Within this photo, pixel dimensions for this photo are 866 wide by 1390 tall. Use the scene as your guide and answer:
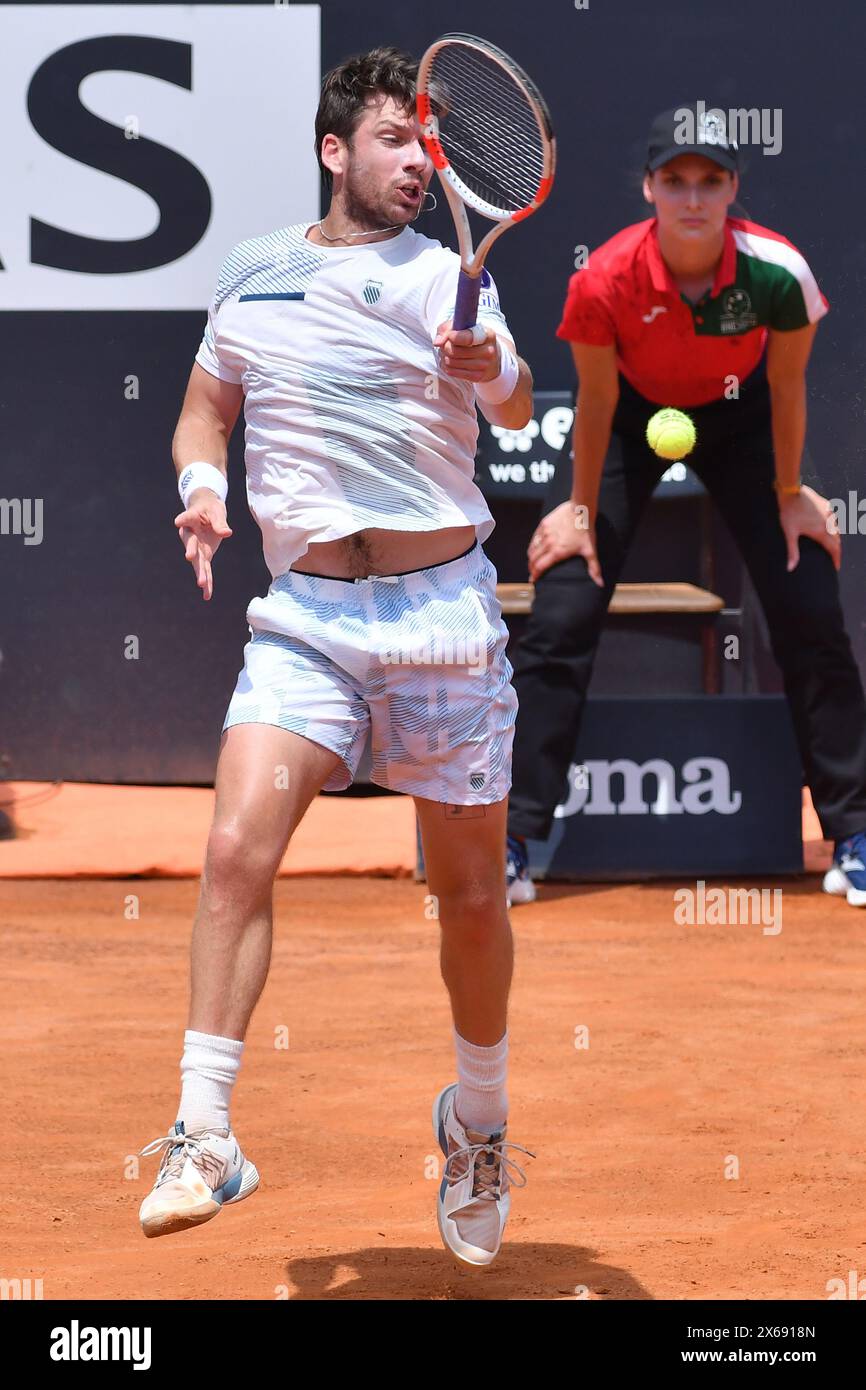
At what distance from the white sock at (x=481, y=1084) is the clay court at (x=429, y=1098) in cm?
22

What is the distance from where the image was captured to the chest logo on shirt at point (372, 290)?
2678mm

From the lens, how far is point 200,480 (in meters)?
2.68

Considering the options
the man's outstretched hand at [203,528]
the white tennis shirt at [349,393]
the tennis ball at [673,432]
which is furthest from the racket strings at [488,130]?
the tennis ball at [673,432]

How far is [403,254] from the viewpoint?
273cm

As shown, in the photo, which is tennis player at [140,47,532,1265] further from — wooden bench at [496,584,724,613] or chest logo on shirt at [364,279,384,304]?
wooden bench at [496,584,724,613]

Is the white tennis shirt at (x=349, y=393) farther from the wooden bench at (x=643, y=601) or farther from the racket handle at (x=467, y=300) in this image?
the wooden bench at (x=643, y=601)

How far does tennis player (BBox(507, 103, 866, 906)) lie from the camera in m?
5.22

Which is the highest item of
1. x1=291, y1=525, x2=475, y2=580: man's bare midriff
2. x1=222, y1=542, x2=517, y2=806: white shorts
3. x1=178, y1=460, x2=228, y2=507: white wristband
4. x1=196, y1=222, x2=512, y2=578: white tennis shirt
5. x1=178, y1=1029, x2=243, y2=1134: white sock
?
x1=196, y1=222, x2=512, y2=578: white tennis shirt

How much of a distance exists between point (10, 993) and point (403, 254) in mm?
2474

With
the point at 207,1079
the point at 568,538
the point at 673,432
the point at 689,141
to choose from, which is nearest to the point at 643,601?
the point at 568,538

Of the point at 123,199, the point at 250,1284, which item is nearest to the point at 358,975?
the point at 250,1284

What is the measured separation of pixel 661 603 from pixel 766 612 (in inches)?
40.8

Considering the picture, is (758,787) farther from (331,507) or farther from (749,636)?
(331,507)

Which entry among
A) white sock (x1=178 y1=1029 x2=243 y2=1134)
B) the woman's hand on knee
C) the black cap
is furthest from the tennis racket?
the woman's hand on knee
